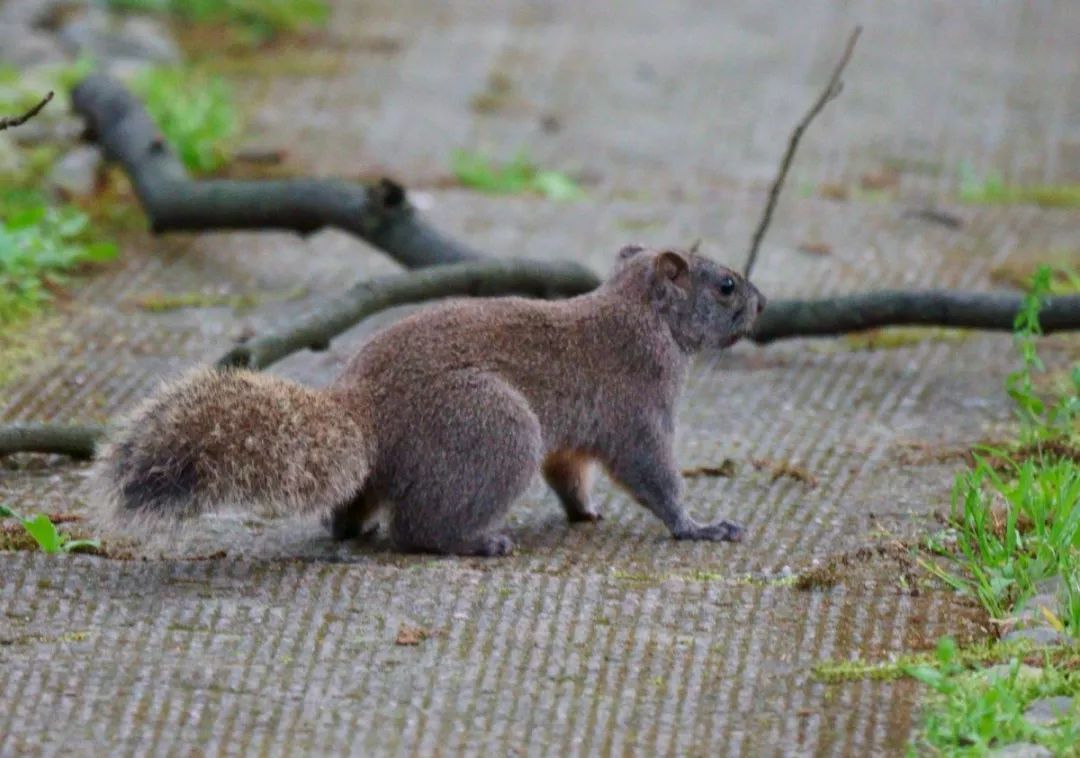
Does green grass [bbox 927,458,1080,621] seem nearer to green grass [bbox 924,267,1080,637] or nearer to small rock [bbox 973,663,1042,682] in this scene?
green grass [bbox 924,267,1080,637]

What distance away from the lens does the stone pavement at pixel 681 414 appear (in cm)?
349

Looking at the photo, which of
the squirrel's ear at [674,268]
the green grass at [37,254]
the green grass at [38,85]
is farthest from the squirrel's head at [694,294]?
the green grass at [38,85]

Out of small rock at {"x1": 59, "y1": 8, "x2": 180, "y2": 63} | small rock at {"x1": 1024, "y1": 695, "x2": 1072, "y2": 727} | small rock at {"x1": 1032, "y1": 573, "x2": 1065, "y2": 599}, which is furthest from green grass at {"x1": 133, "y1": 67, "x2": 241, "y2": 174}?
small rock at {"x1": 1024, "y1": 695, "x2": 1072, "y2": 727}

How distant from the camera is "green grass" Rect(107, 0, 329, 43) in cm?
1044

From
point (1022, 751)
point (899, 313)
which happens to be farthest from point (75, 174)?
point (1022, 751)

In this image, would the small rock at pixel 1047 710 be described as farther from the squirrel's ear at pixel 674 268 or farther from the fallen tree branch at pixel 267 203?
the fallen tree branch at pixel 267 203

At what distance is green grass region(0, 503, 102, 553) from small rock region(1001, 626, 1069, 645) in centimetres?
200

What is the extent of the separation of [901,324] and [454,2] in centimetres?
602

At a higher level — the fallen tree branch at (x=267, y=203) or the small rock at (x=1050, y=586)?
the small rock at (x=1050, y=586)

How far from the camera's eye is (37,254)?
21.3 feet

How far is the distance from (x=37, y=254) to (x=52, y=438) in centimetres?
182

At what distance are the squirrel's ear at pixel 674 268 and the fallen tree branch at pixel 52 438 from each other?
4.97 feet

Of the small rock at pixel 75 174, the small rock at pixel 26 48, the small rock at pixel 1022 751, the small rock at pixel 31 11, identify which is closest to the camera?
the small rock at pixel 1022 751

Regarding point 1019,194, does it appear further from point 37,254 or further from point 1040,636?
point 1040,636
